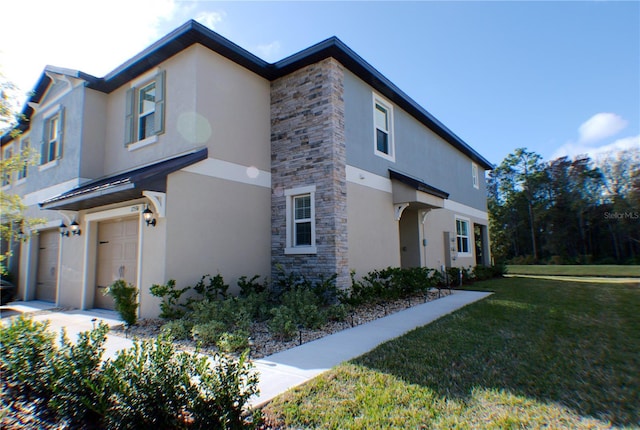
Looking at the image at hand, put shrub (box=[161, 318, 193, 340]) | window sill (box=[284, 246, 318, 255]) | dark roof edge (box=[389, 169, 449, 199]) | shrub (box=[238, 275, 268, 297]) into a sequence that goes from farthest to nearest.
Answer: dark roof edge (box=[389, 169, 449, 199]) → window sill (box=[284, 246, 318, 255]) → shrub (box=[238, 275, 268, 297]) → shrub (box=[161, 318, 193, 340])

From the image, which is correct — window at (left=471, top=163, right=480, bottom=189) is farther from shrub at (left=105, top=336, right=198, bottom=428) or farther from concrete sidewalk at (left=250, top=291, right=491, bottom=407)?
shrub at (left=105, top=336, right=198, bottom=428)

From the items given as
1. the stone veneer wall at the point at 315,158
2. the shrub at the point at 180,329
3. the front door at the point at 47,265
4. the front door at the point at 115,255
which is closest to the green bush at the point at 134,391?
the shrub at the point at 180,329

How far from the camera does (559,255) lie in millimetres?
38094

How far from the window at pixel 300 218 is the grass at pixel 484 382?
4124 millimetres

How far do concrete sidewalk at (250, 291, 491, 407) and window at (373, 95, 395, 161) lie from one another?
5.46 m

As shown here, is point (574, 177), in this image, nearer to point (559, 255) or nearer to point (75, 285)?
point (559, 255)

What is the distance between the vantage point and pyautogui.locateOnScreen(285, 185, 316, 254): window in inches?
375

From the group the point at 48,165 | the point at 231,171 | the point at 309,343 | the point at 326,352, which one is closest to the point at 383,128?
the point at 231,171

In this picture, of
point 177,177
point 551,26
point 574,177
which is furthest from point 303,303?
point 574,177

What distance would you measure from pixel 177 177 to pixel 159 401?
5.83 metres

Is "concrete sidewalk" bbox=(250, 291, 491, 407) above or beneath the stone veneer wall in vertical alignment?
beneath

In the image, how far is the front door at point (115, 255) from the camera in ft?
29.0

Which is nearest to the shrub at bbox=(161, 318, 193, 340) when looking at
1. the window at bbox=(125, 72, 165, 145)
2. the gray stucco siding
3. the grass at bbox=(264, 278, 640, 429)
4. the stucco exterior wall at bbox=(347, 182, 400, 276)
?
the grass at bbox=(264, 278, 640, 429)

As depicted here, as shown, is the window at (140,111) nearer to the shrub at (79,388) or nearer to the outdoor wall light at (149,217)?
the outdoor wall light at (149,217)
